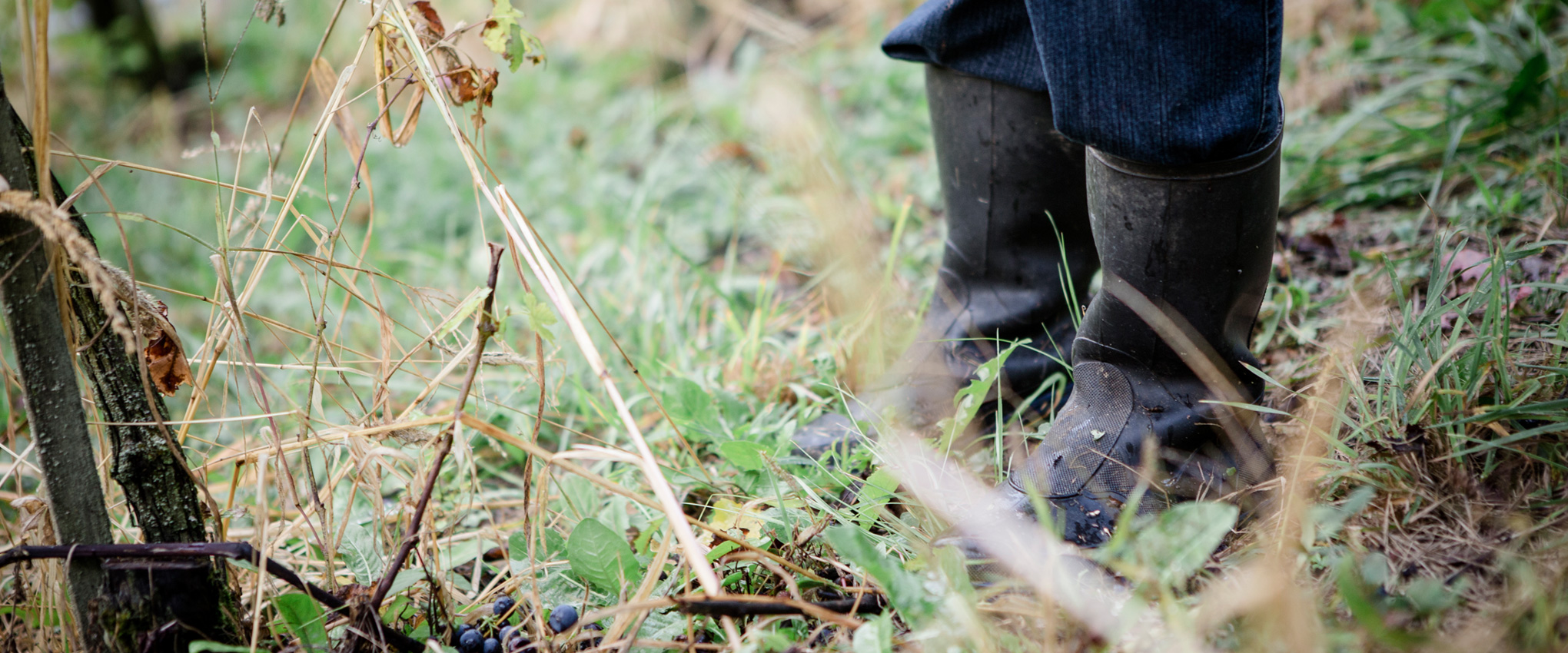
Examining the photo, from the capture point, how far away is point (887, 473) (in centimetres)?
100

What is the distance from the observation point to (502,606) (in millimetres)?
912

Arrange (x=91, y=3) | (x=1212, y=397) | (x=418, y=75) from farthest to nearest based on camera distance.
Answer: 1. (x=91, y=3)
2. (x=1212, y=397)
3. (x=418, y=75)

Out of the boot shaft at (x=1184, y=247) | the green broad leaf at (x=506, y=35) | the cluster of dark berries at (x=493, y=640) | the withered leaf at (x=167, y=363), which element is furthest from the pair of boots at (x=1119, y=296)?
the withered leaf at (x=167, y=363)

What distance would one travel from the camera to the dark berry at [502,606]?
35.7 inches

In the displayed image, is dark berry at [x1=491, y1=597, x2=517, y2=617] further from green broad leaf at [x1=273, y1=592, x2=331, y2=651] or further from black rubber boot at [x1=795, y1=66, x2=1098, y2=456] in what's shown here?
black rubber boot at [x1=795, y1=66, x2=1098, y2=456]

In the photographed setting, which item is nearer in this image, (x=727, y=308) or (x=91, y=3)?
(x=727, y=308)

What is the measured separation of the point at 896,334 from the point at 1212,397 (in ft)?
1.86

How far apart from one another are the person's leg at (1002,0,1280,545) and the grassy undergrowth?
11 cm

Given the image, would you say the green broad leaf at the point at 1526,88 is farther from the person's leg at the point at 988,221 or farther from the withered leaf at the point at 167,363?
the withered leaf at the point at 167,363

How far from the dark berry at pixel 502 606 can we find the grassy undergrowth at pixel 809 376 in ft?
0.05

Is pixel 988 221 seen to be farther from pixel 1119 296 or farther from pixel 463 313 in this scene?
pixel 463 313

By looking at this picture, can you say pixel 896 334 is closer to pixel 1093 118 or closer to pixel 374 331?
pixel 1093 118

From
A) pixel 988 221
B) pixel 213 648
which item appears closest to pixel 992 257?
pixel 988 221

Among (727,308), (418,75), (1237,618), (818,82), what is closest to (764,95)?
(727,308)
